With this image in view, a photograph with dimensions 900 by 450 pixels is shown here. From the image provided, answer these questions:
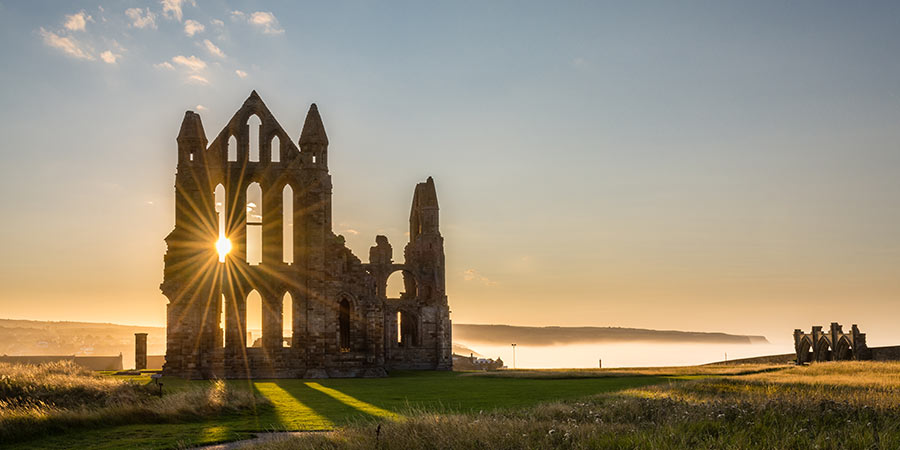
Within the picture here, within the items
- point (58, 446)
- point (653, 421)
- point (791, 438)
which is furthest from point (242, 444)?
point (791, 438)

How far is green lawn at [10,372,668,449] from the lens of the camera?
16.4m

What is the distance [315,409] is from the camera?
74.4 ft

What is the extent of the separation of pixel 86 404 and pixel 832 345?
39524mm

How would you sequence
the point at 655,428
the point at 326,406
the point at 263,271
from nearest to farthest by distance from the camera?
the point at 655,428 < the point at 326,406 < the point at 263,271

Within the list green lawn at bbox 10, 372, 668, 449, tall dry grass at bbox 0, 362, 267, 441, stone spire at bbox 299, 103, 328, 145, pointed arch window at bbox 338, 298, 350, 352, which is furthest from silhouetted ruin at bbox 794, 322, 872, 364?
tall dry grass at bbox 0, 362, 267, 441

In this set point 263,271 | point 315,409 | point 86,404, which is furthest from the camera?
point 263,271

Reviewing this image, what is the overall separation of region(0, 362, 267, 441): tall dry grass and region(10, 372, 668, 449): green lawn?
0.45 metres

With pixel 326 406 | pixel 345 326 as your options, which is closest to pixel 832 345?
pixel 345 326

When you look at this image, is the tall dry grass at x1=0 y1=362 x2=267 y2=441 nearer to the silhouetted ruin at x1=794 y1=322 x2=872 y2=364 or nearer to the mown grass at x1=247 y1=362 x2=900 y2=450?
the mown grass at x1=247 y1=362 x2=900 y2=450

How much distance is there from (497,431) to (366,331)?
33.0 metres

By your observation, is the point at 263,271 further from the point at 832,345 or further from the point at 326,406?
the point at 832,345

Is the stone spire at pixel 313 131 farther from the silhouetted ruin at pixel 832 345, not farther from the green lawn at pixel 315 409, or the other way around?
the silhouetted ruin at pixel 832 345

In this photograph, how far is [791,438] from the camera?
11547 mm

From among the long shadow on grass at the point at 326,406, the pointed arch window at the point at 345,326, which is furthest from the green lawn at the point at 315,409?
the pointed arch window at the point at 345,326
